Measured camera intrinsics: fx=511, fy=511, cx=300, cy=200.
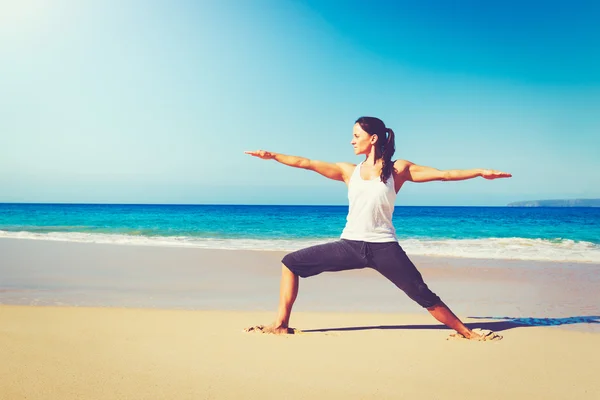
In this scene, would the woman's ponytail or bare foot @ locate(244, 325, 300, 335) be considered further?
bare foot @ locate(244, 325, 300, 335)

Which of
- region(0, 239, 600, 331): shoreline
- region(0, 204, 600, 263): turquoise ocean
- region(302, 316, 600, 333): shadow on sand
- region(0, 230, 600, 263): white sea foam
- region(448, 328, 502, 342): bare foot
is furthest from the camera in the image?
region(0, 204, 600, 263): turquoise ocean

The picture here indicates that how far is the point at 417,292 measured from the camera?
170 inches

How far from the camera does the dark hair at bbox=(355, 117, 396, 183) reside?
4344mm

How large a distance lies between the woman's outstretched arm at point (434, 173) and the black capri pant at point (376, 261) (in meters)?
0.61

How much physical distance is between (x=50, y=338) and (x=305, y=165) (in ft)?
8.28

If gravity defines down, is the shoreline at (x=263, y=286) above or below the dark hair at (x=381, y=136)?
below

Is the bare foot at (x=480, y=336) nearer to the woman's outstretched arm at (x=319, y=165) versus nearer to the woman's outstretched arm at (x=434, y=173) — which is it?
the woman's outstretched arm at (x=434, y=173)

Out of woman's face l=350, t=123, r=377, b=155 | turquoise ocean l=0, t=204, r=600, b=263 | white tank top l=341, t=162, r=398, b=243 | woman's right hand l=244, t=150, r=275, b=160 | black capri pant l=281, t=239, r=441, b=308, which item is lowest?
turquoise ocean l=0, t=204, r=600, b=263

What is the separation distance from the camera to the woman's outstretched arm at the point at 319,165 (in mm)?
4465

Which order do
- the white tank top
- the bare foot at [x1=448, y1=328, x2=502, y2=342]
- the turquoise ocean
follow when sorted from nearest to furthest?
the white tank top → the bare foot at [x1=448, y1=328, x2=502, y2=342] → the turquoise ocean

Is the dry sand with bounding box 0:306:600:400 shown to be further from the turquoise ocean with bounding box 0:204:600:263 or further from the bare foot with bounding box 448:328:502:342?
the turquoise ocean with bounding box 0:204:600:263

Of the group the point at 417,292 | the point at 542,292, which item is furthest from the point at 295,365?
the point at 542,292

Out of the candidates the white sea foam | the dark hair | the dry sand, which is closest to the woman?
the dark hair

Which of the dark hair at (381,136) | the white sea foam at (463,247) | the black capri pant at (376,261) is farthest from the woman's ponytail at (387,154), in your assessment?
the white sea foam at (463,247)
